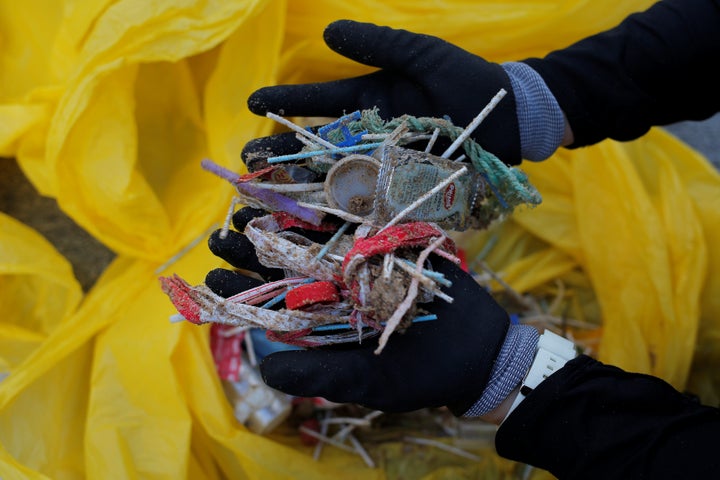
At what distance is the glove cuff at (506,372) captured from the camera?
860 millimetres

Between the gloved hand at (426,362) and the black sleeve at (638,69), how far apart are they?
1.29ft

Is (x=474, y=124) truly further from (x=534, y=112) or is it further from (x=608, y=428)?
(x=608, y=428)

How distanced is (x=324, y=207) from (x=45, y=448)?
0.71 meters

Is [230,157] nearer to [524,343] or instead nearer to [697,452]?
[524,343]

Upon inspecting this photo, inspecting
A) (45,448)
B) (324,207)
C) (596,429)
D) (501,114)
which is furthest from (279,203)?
(45,448)

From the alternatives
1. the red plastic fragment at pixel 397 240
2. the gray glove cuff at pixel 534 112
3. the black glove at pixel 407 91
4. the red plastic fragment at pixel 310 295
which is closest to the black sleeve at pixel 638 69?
the gray glove cuff at pixel 534 112

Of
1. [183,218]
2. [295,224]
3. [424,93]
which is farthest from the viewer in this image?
[183,218]

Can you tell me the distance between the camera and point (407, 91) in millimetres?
1023

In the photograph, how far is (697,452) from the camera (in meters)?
0.76

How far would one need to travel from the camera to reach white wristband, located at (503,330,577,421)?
86 centimetres

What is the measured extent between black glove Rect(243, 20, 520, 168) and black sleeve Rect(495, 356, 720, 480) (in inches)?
15.0

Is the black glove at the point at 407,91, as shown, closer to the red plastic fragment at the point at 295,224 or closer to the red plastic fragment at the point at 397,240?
the red plastic fragment at the point at 295,224

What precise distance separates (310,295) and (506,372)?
0.94 ft

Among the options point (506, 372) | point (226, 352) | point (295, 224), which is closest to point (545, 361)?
point (506, 372)
